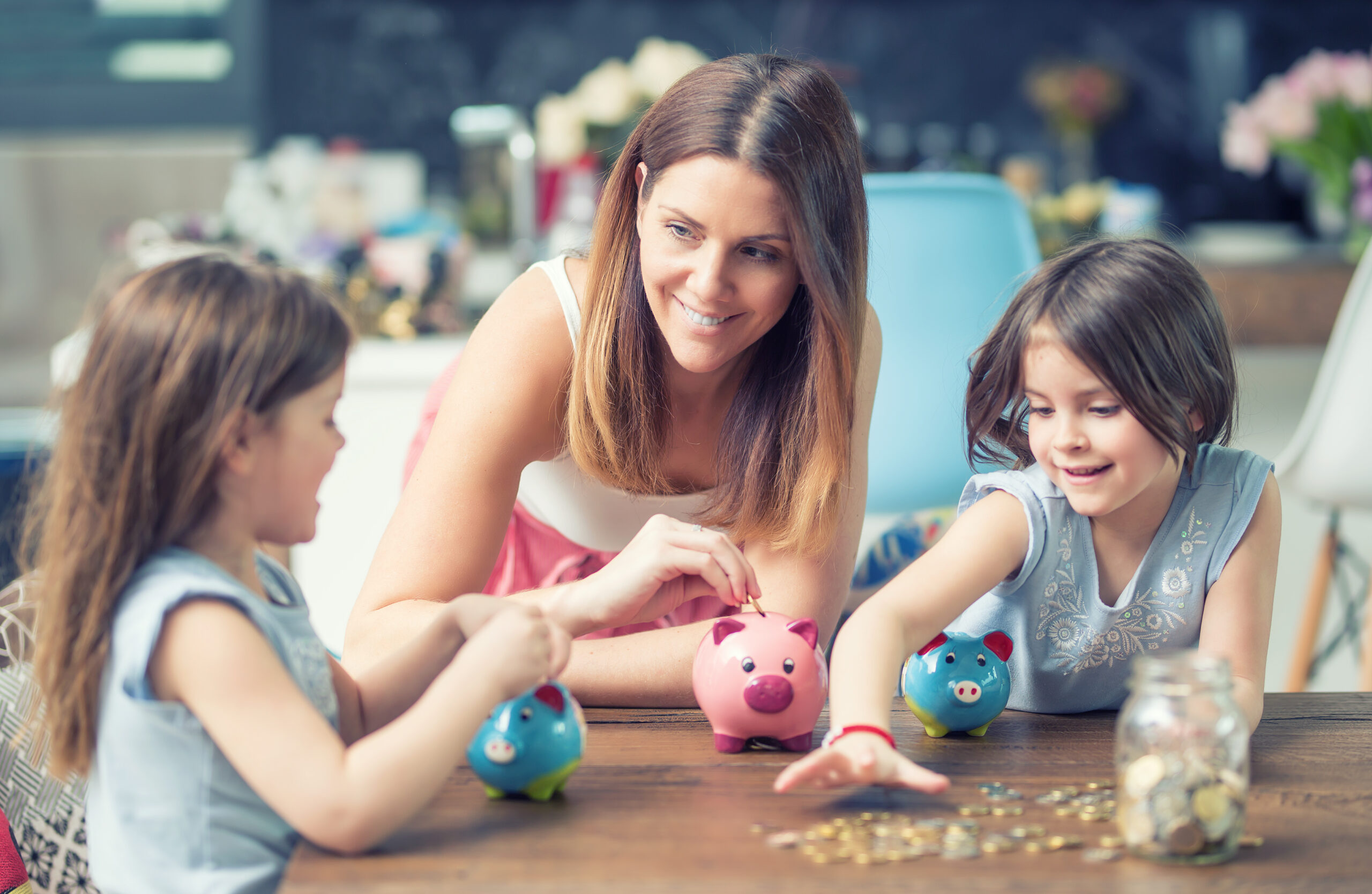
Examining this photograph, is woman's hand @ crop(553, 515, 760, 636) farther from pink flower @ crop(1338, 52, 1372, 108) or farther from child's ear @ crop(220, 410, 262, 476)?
pink flower @ crop(1338, 52, 1372, 108)

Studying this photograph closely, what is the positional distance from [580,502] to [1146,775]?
822mm

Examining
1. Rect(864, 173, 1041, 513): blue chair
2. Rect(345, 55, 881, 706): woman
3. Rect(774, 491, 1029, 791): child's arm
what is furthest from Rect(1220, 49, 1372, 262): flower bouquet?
Rect(774, 491, 1029, 791): child's arm

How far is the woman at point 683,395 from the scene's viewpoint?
1118 mm

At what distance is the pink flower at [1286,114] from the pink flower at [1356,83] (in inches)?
3.0

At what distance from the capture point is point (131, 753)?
0.78 metres

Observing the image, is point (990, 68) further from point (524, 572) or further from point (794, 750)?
point (794, 750)

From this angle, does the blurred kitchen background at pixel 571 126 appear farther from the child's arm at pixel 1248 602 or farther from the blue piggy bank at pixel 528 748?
the blue piggy bank at pixel 528 748

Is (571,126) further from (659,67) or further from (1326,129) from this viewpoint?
(1326,129)

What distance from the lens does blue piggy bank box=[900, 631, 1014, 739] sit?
3.25 ft

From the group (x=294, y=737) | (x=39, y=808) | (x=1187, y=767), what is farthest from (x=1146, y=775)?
(x=39, y=808)

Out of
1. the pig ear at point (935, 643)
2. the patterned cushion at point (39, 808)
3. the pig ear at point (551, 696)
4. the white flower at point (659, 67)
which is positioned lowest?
the patterned cushion at point (39, 808)

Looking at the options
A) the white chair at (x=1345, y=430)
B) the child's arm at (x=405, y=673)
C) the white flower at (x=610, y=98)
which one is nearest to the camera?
the child's arm at (x=405, y=673)

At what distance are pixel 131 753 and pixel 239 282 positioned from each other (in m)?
0.31

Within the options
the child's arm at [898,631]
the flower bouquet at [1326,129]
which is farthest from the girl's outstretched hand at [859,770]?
the flower bouquet at [1326,129]
